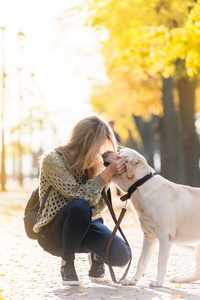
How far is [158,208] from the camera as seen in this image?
205 inches

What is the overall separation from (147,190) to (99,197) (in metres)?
0.46

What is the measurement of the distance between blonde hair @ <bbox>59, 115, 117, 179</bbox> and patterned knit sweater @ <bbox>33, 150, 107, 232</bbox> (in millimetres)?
106

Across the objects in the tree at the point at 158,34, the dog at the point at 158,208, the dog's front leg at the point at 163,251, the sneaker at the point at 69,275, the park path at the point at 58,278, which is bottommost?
the park path at the point at 58,278

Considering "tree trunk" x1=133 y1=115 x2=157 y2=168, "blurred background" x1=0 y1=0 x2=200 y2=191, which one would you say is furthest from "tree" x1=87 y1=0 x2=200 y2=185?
"tree trunk" x1=133 y1=115 x2=157 y2=168

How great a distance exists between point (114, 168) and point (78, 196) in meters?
0.43

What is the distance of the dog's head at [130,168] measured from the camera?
533 centimetres

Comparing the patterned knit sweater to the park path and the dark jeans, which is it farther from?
the park path

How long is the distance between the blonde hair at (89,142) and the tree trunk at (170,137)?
50.3 ft

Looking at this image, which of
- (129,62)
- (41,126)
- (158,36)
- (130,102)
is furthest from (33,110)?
(158,36)

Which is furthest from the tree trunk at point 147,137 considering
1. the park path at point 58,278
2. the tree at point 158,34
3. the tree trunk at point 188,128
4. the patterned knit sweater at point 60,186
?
the patterned knit sweater at point 60,186

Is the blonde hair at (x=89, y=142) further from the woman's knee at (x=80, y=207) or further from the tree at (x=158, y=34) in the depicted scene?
the tree at (x=158, y=34)

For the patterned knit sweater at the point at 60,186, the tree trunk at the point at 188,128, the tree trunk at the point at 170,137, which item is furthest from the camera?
the tree trunk at the point at 170,137

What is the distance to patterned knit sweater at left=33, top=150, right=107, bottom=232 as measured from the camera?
208 inches

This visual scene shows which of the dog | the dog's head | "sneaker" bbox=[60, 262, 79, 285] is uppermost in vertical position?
the dog's head
